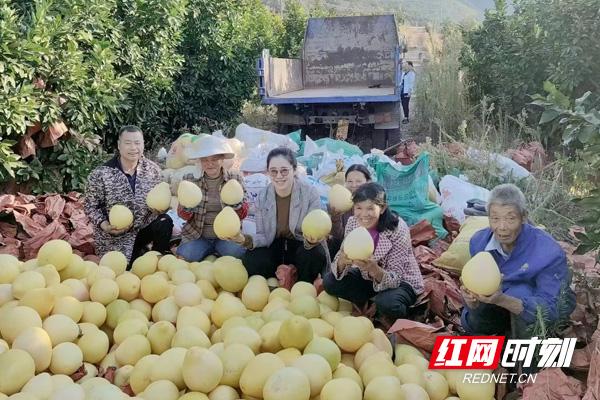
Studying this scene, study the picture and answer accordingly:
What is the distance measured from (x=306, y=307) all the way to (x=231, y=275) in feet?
1.98

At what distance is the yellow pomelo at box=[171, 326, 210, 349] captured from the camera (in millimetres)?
Result: 2705

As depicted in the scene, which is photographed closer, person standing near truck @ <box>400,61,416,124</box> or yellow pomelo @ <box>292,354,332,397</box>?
yellow pomelo @ <box>292,354,332,397</box>

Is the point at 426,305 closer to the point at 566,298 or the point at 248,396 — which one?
the point at 566,298

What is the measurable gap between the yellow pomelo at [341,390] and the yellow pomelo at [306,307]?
2.30 ft

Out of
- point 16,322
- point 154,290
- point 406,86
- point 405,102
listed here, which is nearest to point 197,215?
point 154,290

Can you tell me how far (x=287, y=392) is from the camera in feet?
7.29

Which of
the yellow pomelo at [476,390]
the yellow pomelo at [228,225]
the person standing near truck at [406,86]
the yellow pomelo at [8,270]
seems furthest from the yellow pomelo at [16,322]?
the person standing near truck at [406,86]

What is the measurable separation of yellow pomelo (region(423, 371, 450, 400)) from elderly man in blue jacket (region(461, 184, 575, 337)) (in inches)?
15.2

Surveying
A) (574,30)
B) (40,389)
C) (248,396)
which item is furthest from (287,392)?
(574,30)

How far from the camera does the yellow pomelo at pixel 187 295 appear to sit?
317cm

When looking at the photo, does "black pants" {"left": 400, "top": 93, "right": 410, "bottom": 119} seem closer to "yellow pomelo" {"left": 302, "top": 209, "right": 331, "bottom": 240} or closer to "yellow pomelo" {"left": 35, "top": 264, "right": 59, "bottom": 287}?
"yellow pomelo" {"left": 302, "top": 209, "right": 331, "bottom": 240}

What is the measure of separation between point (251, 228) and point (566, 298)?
2300 millimetres

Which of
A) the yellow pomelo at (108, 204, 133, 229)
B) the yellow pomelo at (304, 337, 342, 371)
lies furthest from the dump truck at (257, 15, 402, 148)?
the yellow pomelo at (304, 337, 342, 371)

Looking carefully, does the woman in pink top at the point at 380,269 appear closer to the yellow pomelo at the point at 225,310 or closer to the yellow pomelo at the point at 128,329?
the yellow pomelo at the point at 225,310
